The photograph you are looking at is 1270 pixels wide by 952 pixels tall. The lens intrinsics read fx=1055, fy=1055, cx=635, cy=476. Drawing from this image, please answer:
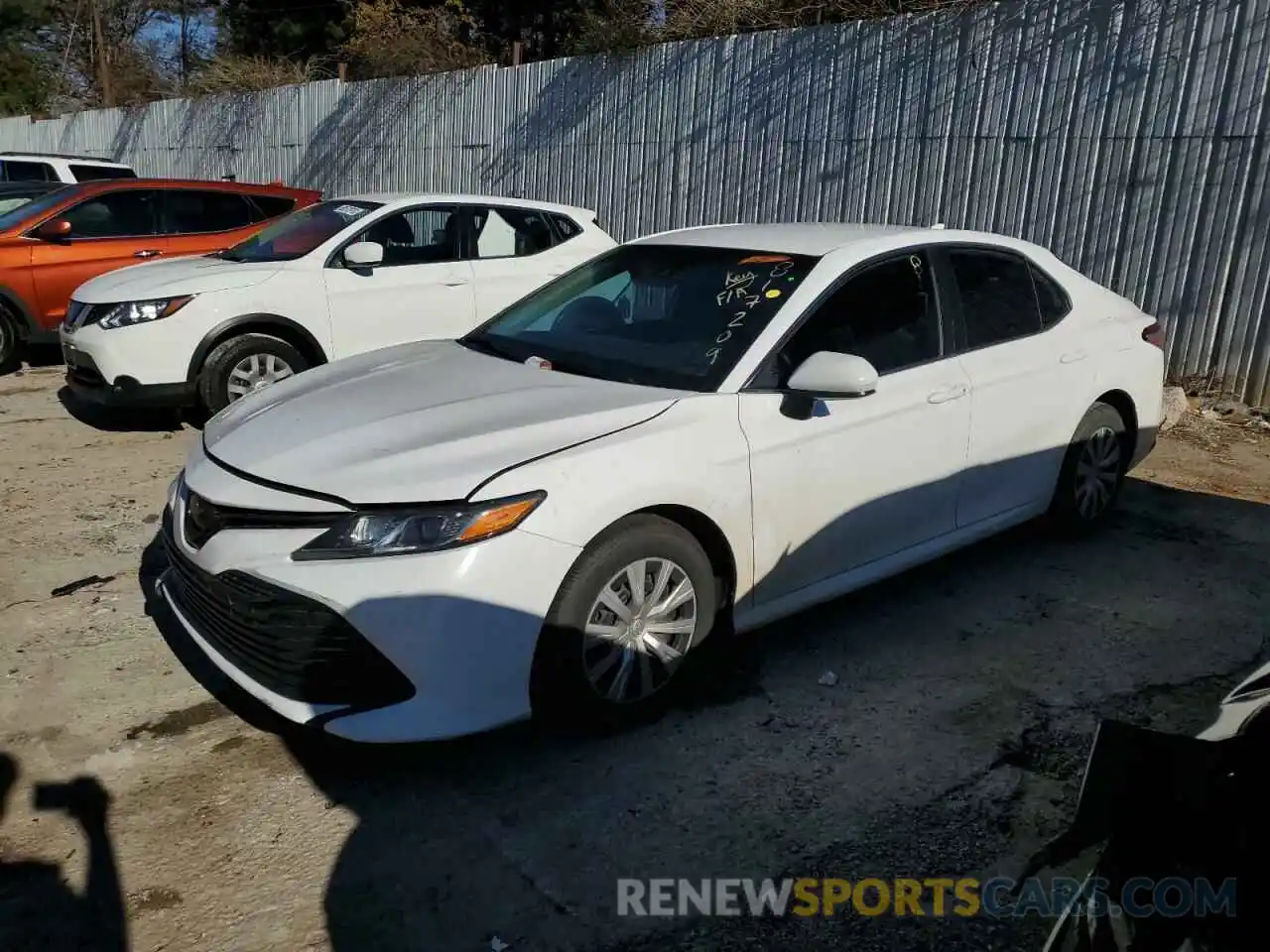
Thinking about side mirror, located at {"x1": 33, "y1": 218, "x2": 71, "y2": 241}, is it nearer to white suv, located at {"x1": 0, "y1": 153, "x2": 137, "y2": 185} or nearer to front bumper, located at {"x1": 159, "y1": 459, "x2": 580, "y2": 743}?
white suv, located at {"x1": 0, "y1": 153, "x2": 137, "y2": 185}

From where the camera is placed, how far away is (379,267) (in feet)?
24.4

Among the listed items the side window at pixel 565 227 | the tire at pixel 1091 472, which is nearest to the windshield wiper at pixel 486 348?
the tire at pixel 1091 472

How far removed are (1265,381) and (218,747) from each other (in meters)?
7.46

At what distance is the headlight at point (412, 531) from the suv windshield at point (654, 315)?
3.17 ft

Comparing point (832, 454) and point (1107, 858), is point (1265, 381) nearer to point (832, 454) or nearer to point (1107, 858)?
point (832, 454)

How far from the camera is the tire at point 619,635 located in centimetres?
321

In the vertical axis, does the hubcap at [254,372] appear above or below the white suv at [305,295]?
below

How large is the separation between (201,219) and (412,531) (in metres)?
7.50

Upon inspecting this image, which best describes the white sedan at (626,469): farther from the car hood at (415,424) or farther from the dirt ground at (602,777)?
the dirt ground at (602,777)

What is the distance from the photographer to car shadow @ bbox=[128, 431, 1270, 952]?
280cm

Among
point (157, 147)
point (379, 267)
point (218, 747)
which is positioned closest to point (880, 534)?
point (218, 747)

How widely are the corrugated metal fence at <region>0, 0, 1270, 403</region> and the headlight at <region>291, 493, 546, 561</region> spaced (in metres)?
6.80

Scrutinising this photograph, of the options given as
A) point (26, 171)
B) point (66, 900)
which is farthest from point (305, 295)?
point (26, 171)

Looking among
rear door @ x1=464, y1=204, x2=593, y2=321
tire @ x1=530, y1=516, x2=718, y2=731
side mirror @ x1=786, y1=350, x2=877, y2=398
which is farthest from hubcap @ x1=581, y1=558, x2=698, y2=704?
rear door @ x1=464, y1=204, x2=593, y2=321
